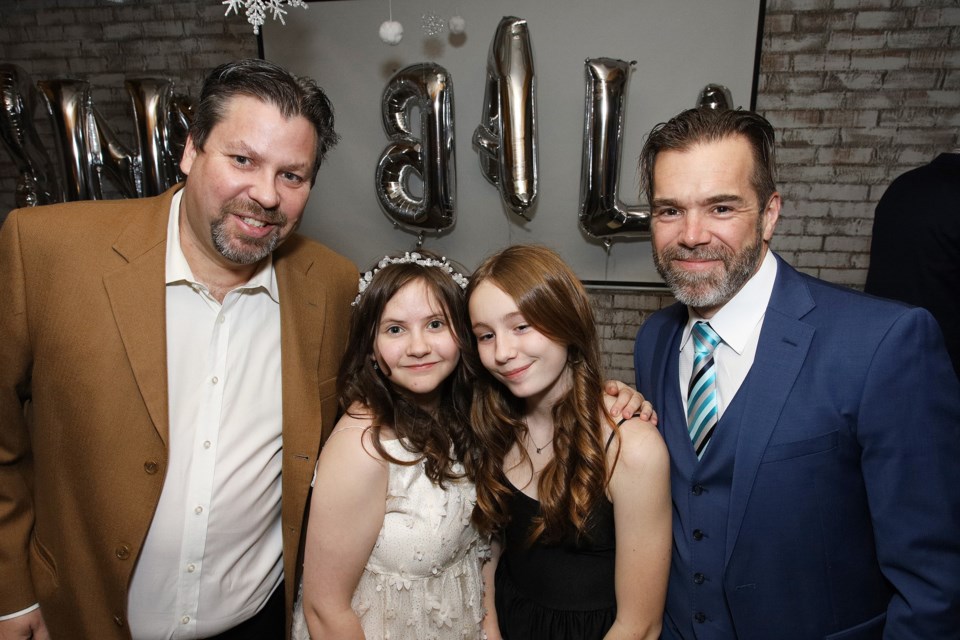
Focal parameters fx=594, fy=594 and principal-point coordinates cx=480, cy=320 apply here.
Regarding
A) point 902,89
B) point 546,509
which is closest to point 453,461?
A: point 546,509

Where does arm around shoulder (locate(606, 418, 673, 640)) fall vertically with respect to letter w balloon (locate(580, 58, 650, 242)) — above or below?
below

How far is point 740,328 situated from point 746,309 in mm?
49

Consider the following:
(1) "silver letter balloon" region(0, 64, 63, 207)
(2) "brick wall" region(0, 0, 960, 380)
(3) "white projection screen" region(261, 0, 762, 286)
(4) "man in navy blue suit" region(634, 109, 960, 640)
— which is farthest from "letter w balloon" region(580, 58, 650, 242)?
(1) "silver letter balloon" region(0, 64, 63, 207)

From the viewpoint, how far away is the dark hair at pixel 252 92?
1.54 meters

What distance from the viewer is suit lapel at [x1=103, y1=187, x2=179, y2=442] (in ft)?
4.80

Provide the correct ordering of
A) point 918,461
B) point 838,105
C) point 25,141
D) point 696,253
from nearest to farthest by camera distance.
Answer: point 918,461 < point 696,253 < point 838,105 < point 25,141

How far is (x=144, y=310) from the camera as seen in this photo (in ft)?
4.88

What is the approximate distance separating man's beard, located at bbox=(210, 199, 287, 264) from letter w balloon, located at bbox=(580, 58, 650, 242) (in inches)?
70.7

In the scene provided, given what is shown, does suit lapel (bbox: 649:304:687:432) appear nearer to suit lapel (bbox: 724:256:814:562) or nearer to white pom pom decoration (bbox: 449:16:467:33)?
suit lapel (bbox: 724:256:814:562)

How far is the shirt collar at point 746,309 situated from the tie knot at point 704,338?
2cm

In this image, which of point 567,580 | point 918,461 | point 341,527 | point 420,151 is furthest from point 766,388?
point 420,151

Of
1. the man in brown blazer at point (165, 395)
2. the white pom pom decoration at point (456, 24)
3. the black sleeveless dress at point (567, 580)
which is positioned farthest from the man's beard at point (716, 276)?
the white pom pom decoration at point (456, 24)

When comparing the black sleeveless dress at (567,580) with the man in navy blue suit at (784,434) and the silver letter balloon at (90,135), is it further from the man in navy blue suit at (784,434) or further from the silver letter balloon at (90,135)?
the silver letter balloon at (90,135)

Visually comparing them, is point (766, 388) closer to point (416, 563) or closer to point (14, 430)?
point (416, 563)
